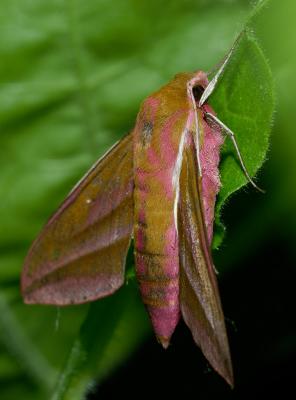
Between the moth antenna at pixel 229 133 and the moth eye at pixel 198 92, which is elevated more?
the moth eye at pixel 198 92

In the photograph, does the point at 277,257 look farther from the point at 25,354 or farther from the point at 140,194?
the point at 25,354

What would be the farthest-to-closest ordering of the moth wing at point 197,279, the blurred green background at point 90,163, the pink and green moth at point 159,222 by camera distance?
the blurred green background at point 90,163, the pink and green moth at point 159,222, the moth wing at point 197,279

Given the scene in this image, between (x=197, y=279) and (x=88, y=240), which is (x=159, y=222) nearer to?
(x=197, y=279)

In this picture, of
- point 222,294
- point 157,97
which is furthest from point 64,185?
point 157,97

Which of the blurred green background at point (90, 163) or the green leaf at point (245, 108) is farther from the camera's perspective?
the blurred green background at point (90, 163)

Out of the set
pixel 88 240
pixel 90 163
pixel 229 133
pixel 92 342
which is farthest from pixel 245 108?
pixel 90 163

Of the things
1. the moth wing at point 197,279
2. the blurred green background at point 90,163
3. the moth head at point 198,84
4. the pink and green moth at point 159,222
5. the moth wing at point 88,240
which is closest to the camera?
the moth wing at point 197,279

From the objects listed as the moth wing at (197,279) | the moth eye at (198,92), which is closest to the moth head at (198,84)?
the moth eye at (198,92)

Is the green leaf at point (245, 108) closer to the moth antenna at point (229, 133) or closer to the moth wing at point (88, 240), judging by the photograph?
the moth antenna at point (229, 133)

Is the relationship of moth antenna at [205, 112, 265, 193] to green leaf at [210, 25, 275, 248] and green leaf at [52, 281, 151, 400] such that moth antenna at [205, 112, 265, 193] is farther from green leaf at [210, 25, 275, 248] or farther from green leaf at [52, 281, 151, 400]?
green leaf at [52, 281, 151, 400]
